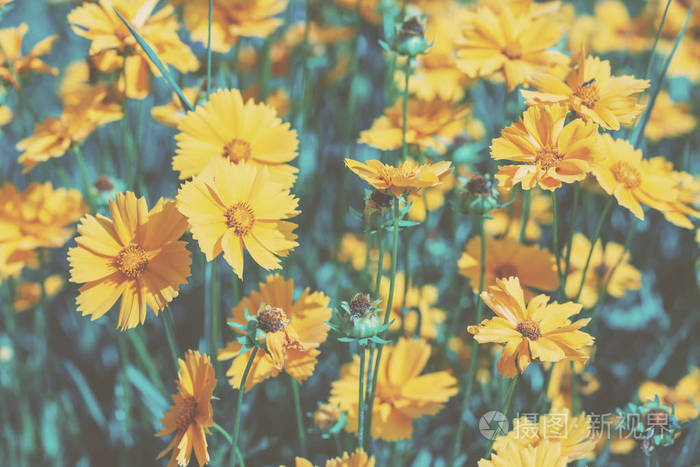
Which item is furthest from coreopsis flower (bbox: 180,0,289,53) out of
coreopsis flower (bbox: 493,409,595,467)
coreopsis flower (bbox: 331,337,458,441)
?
coreopsis flower (bbox: 493,409,595,467)

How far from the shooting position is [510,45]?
1.37m

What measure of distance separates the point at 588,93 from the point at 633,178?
20cm

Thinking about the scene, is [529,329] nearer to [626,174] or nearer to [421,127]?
[626,174]

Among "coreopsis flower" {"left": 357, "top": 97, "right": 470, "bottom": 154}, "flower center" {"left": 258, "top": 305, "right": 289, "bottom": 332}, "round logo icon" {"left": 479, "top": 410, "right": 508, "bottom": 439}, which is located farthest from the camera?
"coreopsis flower" {"left": 357, "top": 97, "right": 470, "bottom": 154}

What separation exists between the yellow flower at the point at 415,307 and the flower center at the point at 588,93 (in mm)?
597

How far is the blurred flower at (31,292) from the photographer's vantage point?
1.78m

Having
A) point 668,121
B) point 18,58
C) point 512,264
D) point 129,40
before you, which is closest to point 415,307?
point 512,264

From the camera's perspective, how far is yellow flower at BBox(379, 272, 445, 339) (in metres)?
1.52

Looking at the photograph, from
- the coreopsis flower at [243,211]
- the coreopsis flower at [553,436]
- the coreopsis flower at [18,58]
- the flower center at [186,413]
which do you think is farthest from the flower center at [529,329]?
the coreopsis flower at [18,58]

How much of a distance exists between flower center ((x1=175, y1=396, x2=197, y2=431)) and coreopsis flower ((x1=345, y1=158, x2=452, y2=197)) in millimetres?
441

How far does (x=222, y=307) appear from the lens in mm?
1846

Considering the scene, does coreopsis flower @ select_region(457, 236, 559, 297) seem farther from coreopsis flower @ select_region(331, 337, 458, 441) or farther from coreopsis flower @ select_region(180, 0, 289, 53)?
coreopsis flower @ select_region(180, 0, 289, 53)

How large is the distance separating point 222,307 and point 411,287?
61cm

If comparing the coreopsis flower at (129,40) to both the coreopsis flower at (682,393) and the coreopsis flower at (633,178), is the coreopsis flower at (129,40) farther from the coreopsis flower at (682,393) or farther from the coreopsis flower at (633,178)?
the coreopsis flower at (682,393)
